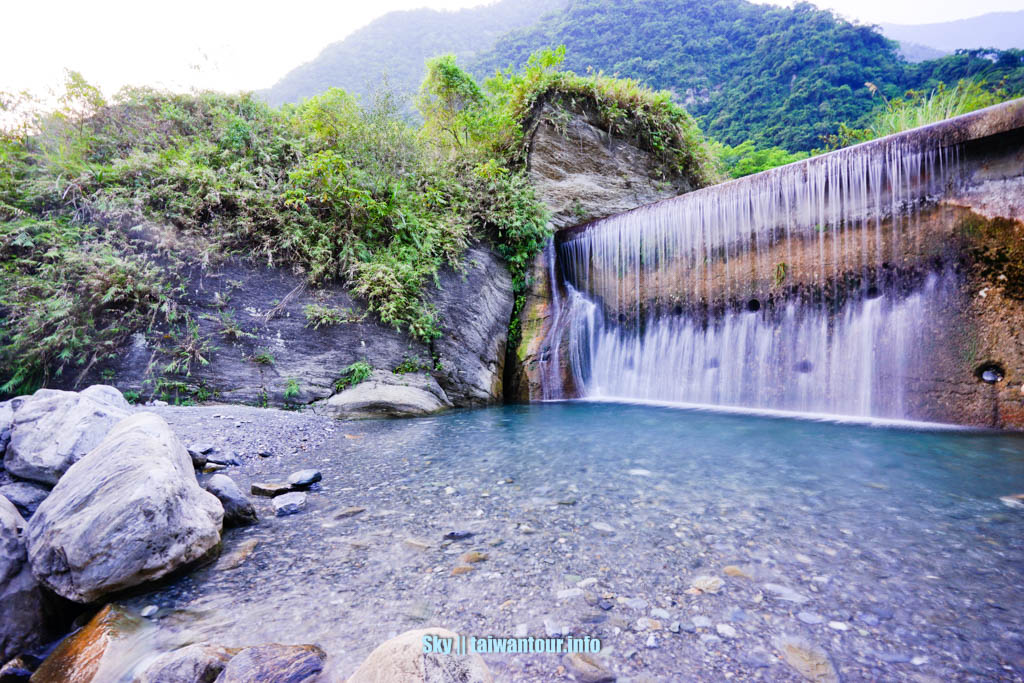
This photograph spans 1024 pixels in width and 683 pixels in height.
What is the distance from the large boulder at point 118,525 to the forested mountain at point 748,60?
19599 mm

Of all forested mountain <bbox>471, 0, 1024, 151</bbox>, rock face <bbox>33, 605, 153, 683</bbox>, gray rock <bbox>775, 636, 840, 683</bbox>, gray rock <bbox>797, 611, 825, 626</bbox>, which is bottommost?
rock face <bbox>33, 605, 153, 683</bbox>

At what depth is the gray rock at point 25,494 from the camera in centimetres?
232

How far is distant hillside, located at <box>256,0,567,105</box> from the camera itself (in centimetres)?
3984

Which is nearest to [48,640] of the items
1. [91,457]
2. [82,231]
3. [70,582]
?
[70,582]

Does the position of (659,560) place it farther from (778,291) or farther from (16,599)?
(778,291)

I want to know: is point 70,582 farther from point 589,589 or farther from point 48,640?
point 589,589

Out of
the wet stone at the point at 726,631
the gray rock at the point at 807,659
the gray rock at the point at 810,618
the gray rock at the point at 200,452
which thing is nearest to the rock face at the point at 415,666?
the wet stone at the point at 726,631

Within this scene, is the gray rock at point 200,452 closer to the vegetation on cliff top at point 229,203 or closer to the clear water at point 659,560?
the clear water at point 659,560

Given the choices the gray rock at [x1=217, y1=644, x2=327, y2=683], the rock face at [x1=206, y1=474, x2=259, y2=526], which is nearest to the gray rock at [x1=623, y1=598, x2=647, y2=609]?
the gray rock at [x1=217, y1=644, x2=327, y2=683]

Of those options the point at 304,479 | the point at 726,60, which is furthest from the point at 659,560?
the point at 726,60

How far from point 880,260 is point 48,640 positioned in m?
8.02

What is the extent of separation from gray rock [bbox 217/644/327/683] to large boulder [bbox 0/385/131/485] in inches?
89.2

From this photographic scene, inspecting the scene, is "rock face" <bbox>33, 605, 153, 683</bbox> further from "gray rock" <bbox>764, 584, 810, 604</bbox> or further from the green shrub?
the green shrub

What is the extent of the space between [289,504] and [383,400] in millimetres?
3568
